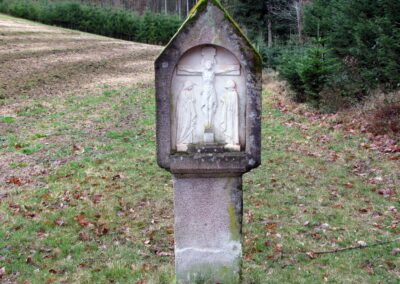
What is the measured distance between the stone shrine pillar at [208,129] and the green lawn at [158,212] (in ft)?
2.18

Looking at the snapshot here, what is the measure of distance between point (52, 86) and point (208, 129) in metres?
16.4

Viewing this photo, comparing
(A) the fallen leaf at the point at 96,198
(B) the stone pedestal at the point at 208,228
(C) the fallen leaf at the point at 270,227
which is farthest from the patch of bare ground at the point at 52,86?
(B) the stone pedestal at the point at 208,228

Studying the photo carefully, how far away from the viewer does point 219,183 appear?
440 centimetres

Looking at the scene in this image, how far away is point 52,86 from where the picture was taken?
758 inches

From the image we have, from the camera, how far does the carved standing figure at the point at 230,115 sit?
166 inches

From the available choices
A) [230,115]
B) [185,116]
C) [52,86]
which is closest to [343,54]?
[230,115]

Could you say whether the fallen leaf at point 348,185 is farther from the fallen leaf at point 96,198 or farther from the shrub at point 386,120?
the fallen leaf at point 96,198

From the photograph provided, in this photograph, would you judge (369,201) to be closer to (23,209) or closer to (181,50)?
(181,50)

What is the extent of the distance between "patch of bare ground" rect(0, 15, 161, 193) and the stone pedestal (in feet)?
13.6

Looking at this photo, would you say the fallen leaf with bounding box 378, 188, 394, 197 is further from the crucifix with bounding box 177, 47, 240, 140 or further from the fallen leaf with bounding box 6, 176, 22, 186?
the fallen leaf with bounding box 6, 176, 22, 186

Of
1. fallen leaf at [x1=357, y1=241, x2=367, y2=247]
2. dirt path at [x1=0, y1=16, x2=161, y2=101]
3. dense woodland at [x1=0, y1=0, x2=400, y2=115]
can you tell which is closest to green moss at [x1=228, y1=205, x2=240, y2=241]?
fallen leaf at [x1=357, y1=241, x2=367, y2=247]

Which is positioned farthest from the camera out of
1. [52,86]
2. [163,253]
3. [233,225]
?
[52,86]

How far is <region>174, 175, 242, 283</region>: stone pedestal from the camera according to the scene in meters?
4.42

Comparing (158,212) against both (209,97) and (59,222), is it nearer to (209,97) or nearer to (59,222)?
(59,222)
